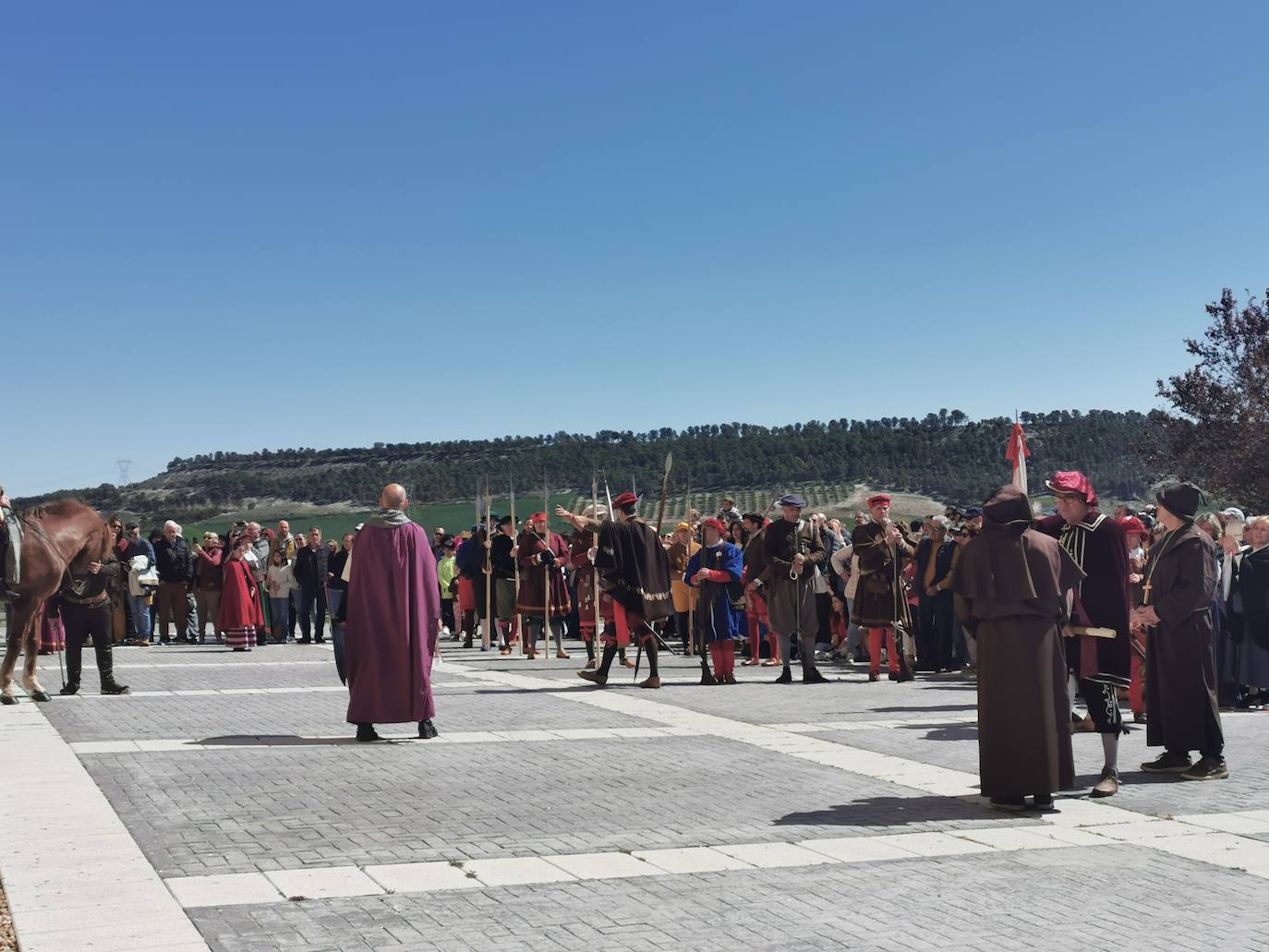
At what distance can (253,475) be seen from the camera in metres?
97.7

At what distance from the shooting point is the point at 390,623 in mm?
11438

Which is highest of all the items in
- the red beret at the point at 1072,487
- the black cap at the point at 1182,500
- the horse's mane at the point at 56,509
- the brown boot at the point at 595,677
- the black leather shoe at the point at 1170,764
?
the horse's mane at the point at 56,509

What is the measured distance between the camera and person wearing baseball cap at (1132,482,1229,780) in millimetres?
9617

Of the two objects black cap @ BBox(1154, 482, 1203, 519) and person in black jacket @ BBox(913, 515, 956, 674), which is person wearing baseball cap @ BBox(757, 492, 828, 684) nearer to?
person in black jacket @ BBox(913, 515, 956, 674)

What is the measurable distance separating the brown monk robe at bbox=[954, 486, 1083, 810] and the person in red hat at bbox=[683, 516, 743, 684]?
809cm

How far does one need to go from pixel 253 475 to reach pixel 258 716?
87307mm

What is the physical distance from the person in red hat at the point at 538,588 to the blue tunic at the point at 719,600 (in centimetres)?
332

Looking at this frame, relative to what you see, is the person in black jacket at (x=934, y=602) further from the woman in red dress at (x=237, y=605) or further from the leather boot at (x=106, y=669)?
the woman in red dress at (x=237, y=605)

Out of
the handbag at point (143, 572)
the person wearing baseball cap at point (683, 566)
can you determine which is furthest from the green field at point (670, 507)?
the person wearing baseball cap at point (683, 566)

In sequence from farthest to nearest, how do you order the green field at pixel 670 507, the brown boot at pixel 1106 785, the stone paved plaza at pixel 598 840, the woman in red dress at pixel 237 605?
the green field at pixel 670 507
the woman in red dress at pixel 237 605
the brown boot at pixel 1106 785
the stone paved plaza at pixel 598 840

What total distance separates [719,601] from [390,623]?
20.0 ft

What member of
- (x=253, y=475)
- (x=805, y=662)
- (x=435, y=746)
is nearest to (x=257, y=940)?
(x=435, y=746)

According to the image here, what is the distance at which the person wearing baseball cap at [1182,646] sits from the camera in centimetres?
962

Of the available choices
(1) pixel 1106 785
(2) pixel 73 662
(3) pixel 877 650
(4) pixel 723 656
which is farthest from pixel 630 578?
A: (1) pixel 1106 785
